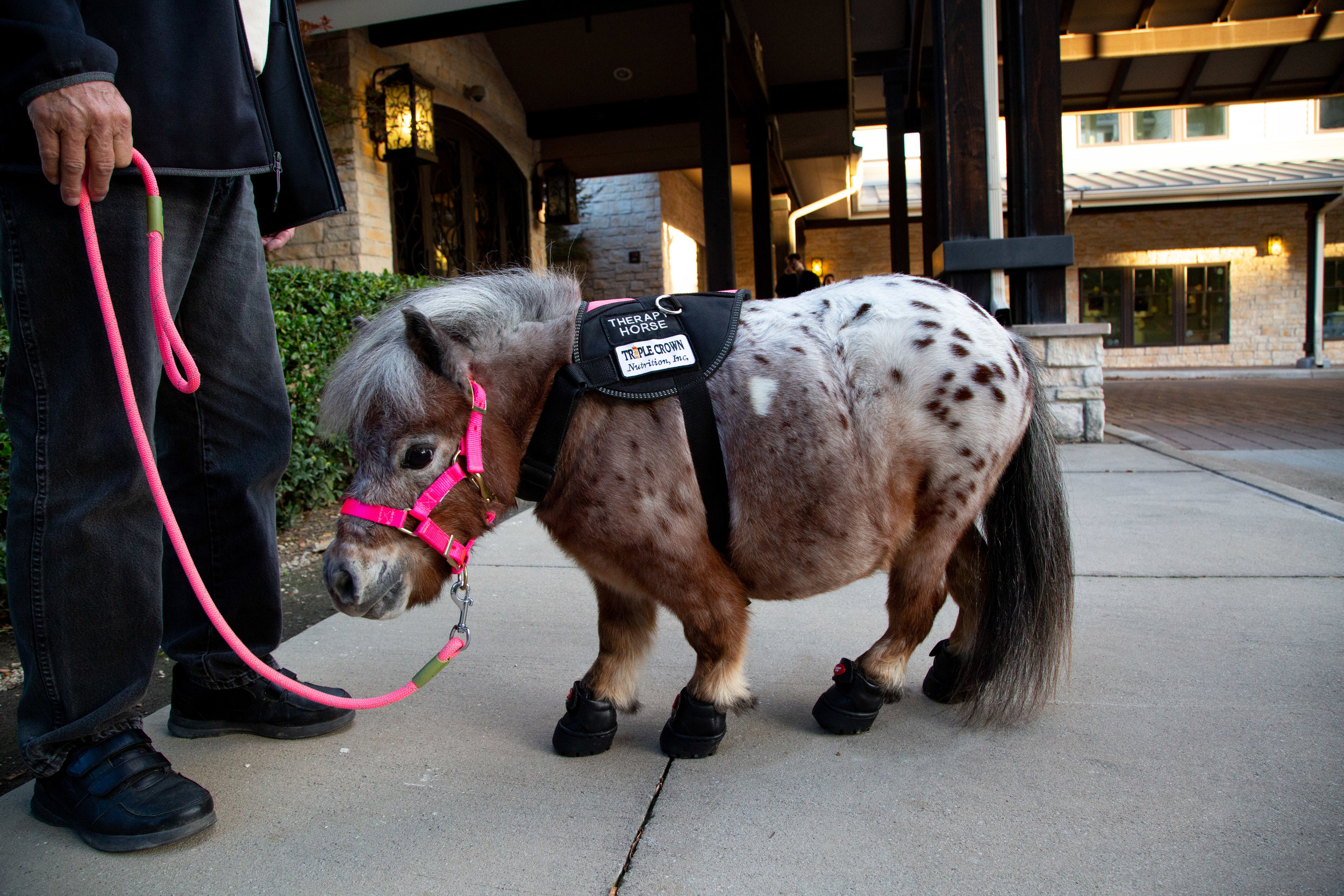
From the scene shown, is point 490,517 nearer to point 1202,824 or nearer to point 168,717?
point 168,717

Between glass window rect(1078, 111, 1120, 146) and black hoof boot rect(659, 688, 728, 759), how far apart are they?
2130cm

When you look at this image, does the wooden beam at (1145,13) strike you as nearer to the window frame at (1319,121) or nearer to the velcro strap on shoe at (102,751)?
the velcro strap on shoe at (102,751)

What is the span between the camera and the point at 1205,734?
5.92 ft

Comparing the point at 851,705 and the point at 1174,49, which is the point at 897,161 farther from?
the point at 851,705

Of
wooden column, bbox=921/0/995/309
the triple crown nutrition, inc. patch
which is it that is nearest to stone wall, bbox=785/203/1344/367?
wooden column, bbox=921/0/995/309

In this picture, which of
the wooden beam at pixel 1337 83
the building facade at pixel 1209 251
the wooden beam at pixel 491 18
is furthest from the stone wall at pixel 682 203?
the wooden beam at pixel 1337 83

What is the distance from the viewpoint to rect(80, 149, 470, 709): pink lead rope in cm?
137

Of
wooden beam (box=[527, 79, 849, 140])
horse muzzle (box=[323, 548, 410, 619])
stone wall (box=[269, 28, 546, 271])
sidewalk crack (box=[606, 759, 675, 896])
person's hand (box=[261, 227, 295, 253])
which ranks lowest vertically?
sidewalk crack (box=[606, 759, 675, 896])

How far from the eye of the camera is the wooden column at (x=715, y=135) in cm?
729

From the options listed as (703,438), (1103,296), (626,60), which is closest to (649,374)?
(703,438)

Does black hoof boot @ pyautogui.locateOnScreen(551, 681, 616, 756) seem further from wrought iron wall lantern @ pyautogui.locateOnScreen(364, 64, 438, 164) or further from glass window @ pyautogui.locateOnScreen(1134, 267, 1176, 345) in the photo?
glass window @ pyautogui.locateOnScreen(1134, 267, 1176, 345)

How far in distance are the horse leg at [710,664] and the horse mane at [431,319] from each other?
0.66 meters

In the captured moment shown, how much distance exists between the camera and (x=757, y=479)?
1.70 meters

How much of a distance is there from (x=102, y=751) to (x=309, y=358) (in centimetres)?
279
